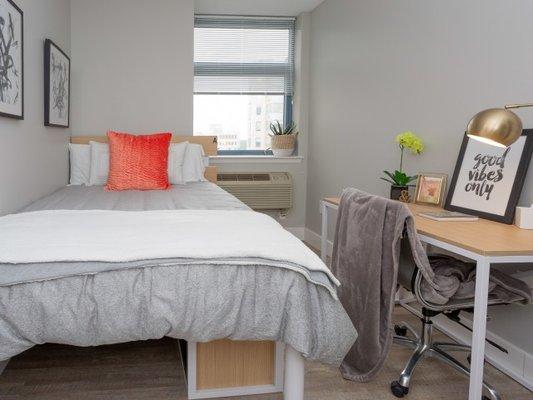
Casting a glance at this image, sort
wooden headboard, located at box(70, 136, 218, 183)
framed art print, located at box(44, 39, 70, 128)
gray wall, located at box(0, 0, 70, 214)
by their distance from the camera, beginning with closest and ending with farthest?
gray wall, located at box(0, 0, 70, 214)
framed art print, located at box(44, 39, 70, 128)
wooden headboard, located at box(70, 136, 218, 183)

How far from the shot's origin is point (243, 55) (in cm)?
496

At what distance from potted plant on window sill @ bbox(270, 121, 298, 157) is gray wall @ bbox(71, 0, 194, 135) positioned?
0.98 metres

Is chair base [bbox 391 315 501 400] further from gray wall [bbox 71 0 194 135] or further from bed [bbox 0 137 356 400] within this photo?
gray wall [bbox 71 0 194 135]

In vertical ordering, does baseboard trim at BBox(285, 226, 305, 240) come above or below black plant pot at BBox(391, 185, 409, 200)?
below

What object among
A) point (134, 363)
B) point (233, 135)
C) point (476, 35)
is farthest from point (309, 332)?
point (233, 135)

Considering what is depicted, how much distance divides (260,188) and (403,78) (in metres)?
2.04

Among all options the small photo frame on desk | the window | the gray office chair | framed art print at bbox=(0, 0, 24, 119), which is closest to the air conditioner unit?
the window

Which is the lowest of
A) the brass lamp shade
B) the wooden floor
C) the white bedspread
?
the wooden floor

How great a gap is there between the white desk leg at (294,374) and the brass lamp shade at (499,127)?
38.9 inches

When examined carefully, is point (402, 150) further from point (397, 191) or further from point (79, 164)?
point (79, 164)

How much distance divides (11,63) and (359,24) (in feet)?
8.01

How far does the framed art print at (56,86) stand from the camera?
307 cm

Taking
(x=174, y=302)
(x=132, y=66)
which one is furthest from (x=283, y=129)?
(x=174, y=302)

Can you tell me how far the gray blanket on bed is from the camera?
1.42m
